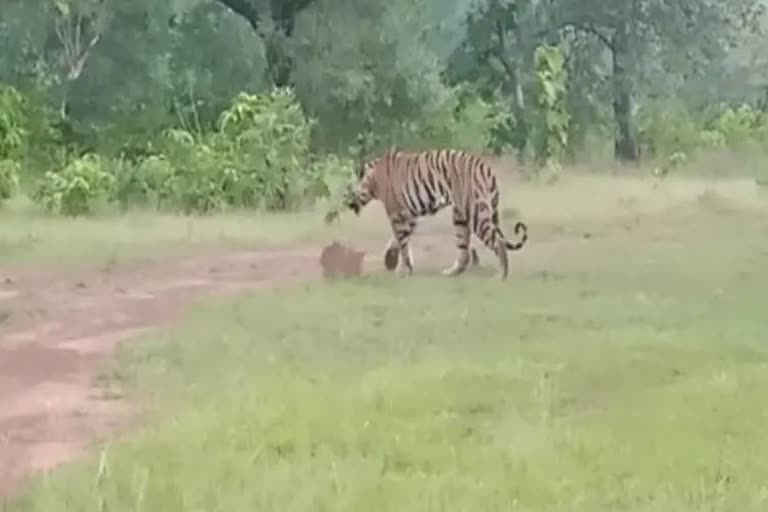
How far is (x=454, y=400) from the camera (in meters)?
5.88

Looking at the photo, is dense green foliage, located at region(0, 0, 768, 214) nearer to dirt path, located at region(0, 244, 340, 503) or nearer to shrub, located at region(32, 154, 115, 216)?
shrub, located at region(32, 154, 115, 216)

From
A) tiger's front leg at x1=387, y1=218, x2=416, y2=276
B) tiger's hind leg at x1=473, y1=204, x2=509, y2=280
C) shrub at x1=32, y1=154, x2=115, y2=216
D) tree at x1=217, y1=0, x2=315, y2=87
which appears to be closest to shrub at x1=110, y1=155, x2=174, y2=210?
shrub at x1=32, y1=154, x2=115, y2=216

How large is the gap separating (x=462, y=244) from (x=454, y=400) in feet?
16.3

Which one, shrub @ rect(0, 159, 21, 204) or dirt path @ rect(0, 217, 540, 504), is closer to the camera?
dirt path @ rect(0, 217, 540, 504)

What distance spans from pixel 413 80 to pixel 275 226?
7.24 metres

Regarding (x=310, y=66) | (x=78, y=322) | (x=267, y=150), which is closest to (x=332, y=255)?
(x=78, y=322)

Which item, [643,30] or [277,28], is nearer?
[277,28]

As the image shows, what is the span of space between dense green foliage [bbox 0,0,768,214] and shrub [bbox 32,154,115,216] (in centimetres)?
2

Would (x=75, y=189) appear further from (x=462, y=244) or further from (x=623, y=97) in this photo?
(x=623, y=97)

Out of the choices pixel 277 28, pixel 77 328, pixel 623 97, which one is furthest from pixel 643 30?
pixel 77 328

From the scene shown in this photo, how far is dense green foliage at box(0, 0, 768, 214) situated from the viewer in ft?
51.8

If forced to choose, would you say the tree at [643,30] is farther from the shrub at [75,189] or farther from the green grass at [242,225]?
the shrub at [75,189]

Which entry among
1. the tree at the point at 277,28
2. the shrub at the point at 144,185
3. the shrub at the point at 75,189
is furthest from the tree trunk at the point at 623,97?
the shrub at the point at 75,189

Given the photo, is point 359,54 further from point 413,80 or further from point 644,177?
point 644,177
